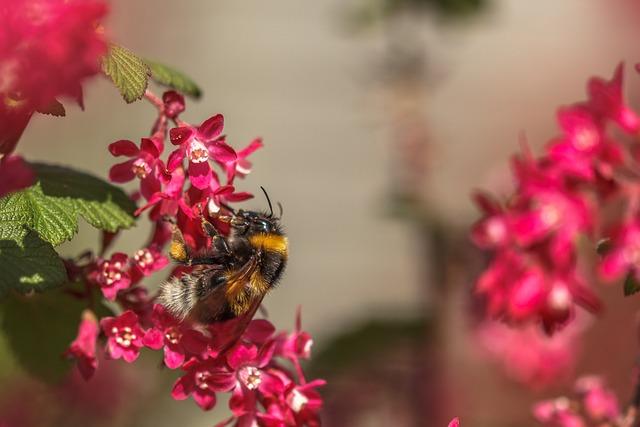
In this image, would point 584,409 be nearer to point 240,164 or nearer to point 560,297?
point 560,297

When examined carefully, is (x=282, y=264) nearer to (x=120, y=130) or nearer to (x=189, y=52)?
(x=120, y=130)

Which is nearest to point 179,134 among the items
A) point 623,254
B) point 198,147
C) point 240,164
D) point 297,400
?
point 198,147

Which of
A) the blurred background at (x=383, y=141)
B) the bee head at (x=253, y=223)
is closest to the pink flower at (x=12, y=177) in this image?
the bee head at (x=253, y=223)

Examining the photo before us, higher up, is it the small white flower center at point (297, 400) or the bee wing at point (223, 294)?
the bee wing at point (223, 294)

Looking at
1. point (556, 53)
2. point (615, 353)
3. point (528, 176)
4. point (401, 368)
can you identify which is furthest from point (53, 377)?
point (556, 53)

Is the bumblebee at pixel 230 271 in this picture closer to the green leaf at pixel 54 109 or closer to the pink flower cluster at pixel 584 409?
the green leaf at pixel 54 109

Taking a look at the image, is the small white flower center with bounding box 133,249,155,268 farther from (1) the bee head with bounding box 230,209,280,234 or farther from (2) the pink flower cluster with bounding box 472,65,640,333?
(2) the pink flower cluster with bounding box 472,65,640,333
